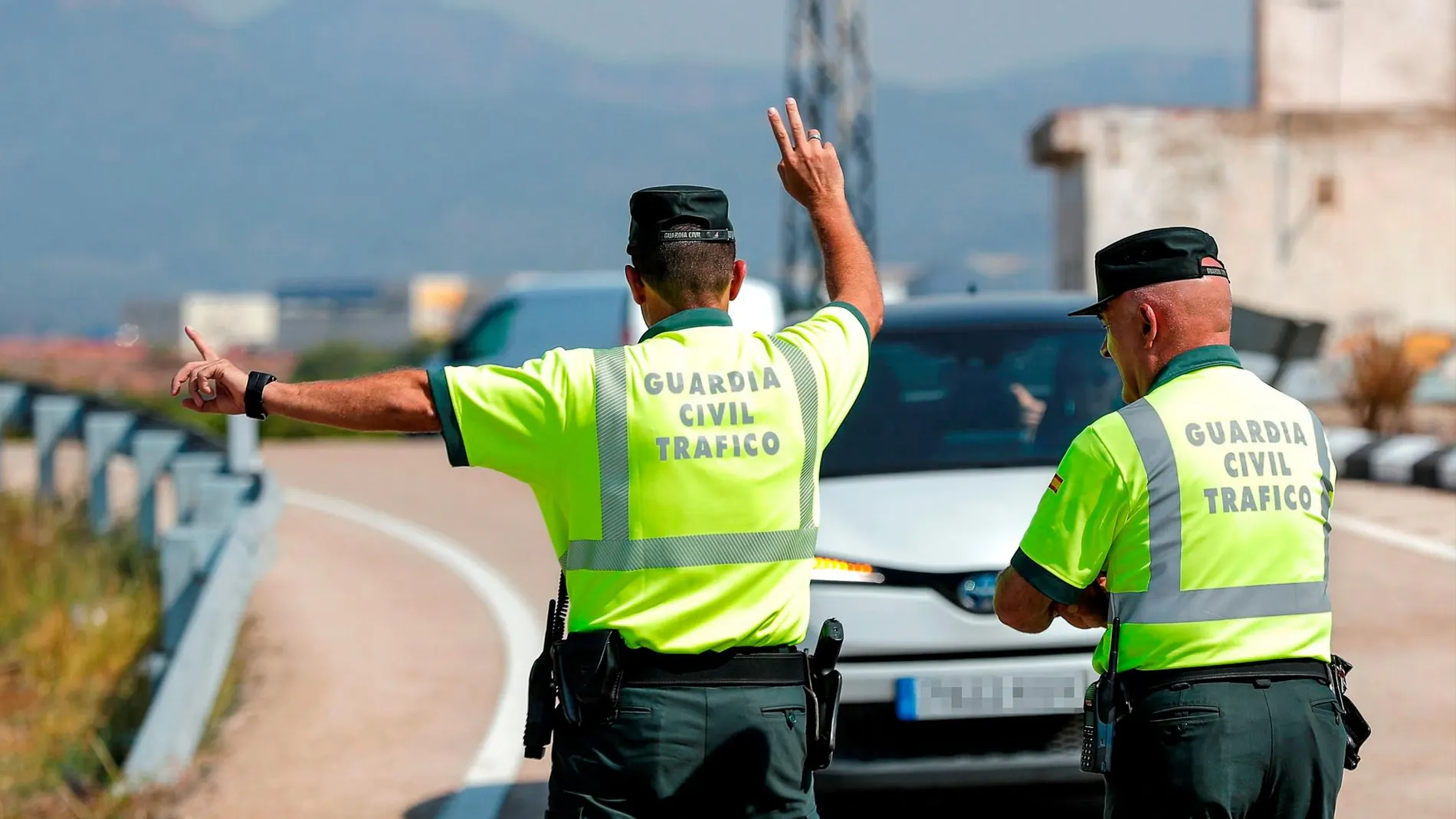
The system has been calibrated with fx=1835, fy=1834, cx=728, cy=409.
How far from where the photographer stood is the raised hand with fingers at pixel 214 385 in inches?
134

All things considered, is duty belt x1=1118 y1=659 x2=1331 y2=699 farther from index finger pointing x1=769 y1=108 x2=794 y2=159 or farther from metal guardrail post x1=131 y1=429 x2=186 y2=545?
metal guardrail post x1=131 y1=429 x2=186 y2=545

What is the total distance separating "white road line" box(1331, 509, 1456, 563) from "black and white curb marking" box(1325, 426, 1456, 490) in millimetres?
1772

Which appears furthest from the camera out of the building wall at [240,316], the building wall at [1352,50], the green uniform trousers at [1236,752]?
the building wall at [240,316]

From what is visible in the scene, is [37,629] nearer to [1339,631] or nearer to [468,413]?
[1339,631]

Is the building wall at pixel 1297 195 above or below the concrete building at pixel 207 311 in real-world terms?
above

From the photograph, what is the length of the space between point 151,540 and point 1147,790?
31.3ft

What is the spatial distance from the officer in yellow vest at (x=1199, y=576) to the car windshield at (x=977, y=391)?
3.26 metres

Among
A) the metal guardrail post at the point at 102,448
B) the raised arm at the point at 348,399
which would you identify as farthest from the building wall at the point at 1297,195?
the raised arm at the point at 348,399

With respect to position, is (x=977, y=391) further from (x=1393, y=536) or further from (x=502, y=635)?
(x=1393, y=536)

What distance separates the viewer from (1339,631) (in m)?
8.35

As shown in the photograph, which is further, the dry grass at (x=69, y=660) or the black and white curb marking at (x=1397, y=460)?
the black and white curb marking at (x=1397, y=460)

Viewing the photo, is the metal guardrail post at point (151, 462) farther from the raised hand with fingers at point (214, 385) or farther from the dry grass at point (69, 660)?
the raised hand with fingers at point (214, 385)

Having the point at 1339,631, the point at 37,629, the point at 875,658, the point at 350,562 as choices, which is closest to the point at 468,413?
the point at 875,658

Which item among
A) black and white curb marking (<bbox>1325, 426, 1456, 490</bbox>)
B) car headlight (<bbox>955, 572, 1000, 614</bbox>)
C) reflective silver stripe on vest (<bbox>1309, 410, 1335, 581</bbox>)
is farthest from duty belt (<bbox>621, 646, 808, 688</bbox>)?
black and white curb marking (<bbox>1325, 426, 1456, 490</bbox>)
